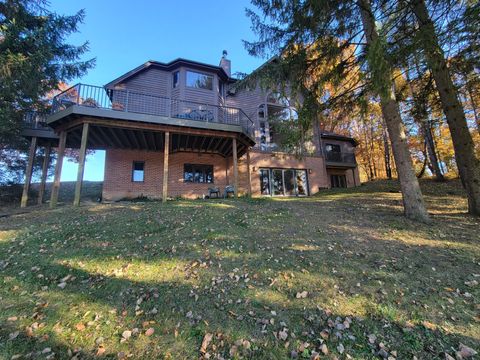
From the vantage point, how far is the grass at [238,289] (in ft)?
8.97

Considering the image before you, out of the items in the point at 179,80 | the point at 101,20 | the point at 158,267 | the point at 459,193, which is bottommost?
the point at 158,267

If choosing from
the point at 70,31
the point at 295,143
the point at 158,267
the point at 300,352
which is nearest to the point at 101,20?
the point at 70,31

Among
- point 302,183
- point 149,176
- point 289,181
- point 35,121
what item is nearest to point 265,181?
point 289,181

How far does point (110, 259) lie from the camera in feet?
15.6

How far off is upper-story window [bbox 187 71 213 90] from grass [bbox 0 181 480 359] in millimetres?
11063

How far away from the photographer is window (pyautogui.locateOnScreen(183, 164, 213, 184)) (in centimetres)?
1504

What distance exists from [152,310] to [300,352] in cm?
197

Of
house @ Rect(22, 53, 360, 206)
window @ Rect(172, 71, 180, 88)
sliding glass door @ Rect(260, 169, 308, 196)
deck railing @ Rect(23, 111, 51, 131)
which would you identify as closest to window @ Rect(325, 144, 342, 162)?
house @ Rect(22, 53, 360, 206)

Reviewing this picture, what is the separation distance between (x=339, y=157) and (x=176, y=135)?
600 inches

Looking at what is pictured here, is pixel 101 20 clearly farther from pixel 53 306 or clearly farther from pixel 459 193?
pixel 459 193

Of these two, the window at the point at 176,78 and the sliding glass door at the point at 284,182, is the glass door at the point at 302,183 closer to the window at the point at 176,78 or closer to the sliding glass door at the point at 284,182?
the sliding glass door at the point at 284,182

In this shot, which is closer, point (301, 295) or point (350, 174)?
point (301, 295)

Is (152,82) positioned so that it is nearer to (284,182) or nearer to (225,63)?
(225,63)

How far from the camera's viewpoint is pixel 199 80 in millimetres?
15555
